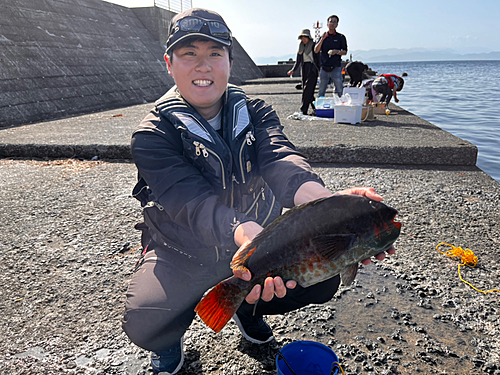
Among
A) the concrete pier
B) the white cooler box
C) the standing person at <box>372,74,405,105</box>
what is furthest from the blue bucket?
the standing person at <box>372,74,405,105</box>

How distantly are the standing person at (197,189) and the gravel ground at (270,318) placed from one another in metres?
0.25

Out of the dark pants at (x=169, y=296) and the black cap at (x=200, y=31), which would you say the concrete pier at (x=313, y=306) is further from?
the black cap at (x=200, y=31)

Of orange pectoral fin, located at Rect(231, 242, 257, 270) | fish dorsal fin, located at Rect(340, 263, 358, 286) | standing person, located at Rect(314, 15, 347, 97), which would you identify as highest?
standing person, located at Rect(314, 15, 347, 97)

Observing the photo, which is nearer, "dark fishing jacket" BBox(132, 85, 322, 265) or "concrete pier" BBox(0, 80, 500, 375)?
"dark fishing jacket" BBox(132, 85, 322, 265)

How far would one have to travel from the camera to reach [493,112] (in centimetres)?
1556

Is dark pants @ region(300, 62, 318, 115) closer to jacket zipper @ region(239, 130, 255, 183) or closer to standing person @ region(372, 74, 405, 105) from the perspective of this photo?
standing person @ region(372, 74, 405, 105)

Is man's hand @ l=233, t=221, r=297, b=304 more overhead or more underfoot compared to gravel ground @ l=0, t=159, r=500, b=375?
more overhead

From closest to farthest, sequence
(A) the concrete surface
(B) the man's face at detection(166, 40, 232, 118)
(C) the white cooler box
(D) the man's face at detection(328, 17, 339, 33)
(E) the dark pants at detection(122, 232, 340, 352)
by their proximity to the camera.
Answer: (E) the dark pants at detection(122, 232, 340, 352) → (B) the man's face at detection(166, 40, 232, 118) → (A) the concrete surface → (C) the white cooler box → (D) the man's face at detection(328, 17, 339, 33)

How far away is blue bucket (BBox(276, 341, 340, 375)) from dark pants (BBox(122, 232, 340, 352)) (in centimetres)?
30

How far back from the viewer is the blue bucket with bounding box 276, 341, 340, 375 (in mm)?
1820

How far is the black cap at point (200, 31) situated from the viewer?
7.01 ft

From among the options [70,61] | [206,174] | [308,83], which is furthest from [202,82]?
[70,61]

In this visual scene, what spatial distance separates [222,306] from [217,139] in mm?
1020

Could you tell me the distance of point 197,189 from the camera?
→ 2020mm
